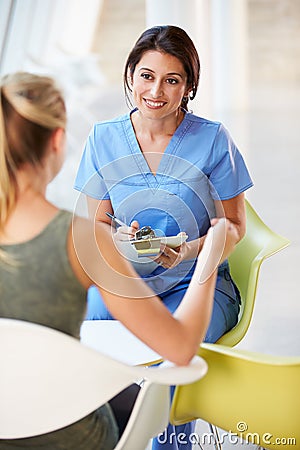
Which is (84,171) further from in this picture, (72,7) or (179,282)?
(72,7)

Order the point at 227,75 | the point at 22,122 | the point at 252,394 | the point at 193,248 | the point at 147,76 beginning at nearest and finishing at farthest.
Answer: the point at 22,122 → the point at 252,394 → the point at 193,248 → the point at 147,76 → the point at 227,75

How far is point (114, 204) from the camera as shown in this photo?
2.04m

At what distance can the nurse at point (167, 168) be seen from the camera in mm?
1982

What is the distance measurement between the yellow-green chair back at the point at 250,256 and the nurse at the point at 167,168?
0.12 feet

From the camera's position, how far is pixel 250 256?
220 centimetres

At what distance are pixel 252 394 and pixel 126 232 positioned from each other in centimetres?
49

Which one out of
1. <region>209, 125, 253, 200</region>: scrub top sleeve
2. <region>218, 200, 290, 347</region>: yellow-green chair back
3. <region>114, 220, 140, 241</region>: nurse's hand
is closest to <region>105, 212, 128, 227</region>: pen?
<region>114, 220, 140, 241</region>: nurse's hand

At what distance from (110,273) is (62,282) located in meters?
0.08

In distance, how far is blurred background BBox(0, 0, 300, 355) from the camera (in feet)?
11.7

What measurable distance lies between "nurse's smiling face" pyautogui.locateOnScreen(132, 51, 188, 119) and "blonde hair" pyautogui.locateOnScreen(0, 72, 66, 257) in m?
0.72

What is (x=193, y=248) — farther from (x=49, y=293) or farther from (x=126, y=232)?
(x=49, y=293)

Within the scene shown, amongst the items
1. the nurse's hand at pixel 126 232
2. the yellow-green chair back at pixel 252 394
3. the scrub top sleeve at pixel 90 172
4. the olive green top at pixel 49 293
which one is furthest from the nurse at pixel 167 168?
the olive green top at pixel 49 293

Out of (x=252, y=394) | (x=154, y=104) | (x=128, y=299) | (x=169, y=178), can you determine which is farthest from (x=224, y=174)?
(x=128, y=299)

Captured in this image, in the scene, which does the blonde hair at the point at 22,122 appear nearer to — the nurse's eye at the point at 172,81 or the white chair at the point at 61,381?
the white chair at the point at 61,381
